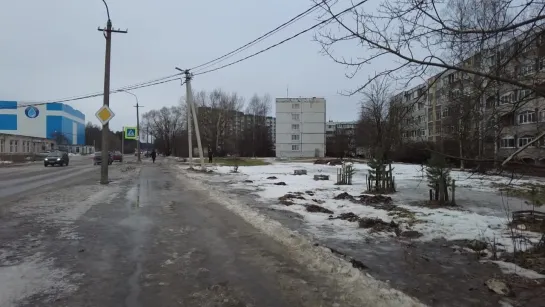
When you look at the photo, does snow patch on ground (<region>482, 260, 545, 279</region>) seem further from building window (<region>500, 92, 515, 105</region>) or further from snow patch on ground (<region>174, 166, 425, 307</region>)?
building window (<region>500, 92, 515, 105</region>)

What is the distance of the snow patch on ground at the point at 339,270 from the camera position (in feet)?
15.6

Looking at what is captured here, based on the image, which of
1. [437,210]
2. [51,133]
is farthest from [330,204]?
[51,133]

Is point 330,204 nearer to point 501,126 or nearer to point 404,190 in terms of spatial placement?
point 404,190

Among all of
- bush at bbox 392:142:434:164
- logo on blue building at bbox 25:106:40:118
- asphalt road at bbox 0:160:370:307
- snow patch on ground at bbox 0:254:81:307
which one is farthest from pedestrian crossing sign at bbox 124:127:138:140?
snow patch on ground at bbox 0:254:81:307

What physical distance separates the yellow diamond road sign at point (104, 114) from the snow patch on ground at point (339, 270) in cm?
1318

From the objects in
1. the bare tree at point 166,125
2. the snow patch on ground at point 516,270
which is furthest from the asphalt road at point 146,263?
the bare tree at point 166,125

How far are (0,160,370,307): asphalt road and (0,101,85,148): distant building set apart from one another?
107 metres

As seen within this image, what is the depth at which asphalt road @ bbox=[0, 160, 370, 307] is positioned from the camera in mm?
4852

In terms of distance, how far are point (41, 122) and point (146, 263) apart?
124 metres

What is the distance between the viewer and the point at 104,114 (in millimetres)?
20594

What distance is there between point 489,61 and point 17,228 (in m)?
8.87

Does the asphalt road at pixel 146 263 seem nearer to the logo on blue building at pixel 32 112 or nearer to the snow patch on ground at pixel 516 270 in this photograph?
the snow patch on ground at pixel 516 270

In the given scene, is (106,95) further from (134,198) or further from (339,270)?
(339,270)

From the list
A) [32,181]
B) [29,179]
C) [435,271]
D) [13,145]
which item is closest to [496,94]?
[435,271]
